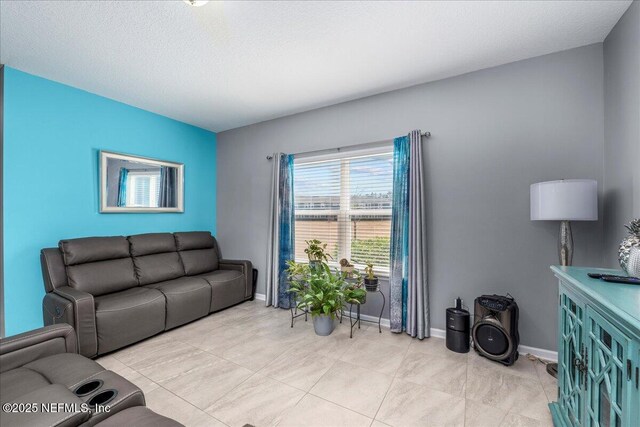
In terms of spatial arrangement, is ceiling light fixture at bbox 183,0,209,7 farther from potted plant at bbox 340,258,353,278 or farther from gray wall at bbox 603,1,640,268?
gray wall at bbox 603,1,640,268

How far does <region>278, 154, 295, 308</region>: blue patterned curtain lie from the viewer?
3.65m

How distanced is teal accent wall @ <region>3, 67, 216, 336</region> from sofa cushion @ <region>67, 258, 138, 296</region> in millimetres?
401

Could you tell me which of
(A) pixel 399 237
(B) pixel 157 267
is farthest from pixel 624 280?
(B) pixel 157 267

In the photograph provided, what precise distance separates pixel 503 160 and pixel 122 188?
4298 millimetres

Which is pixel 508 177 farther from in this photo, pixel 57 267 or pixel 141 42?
pixel 57 267

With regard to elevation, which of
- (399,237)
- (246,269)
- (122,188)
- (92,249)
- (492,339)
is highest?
(122,188)

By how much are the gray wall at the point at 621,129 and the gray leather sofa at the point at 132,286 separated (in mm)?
3862

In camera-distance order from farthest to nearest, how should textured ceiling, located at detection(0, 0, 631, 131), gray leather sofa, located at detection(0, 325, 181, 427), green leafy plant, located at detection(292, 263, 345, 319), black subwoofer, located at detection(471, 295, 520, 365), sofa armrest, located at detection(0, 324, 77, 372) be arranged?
1. green leafy plant, located at detection(292, 263, 345, 319)
2. black subwoofer, located at detection(471, 295, 520, 365)
3. textured ceiling, located at detection(0, 0, 631, 131)
4. sofa armrest, located at detection(0, 324, 77, 372)
5. gray leather sofa, located at detection(0, 325, 181, 427)

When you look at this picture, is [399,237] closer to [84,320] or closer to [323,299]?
[323,299]

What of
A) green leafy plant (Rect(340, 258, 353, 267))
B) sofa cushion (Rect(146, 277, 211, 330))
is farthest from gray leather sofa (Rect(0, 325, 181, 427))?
green leafy plant (Rect(340, 258, 353, 267))

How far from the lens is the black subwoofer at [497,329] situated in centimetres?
216

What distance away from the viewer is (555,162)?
2279 millimetres

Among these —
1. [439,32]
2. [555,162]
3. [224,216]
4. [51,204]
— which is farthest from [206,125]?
[555,162]

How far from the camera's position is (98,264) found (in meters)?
2.82
